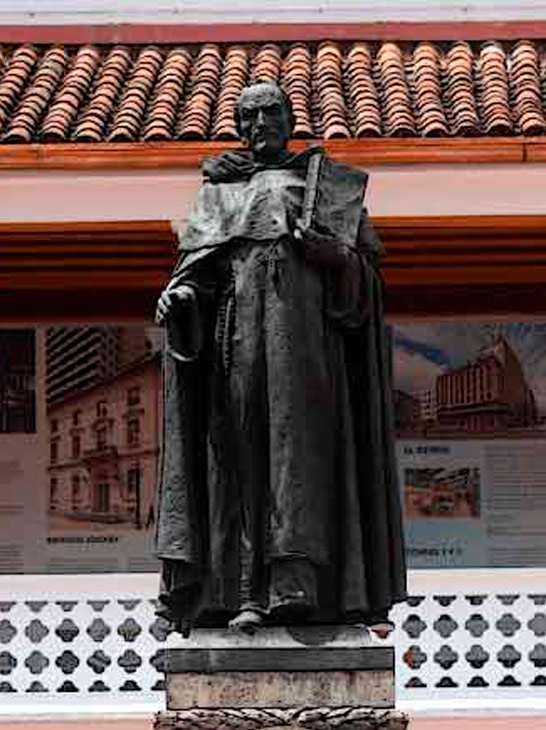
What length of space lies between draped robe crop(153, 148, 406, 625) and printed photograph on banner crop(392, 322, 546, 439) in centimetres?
983

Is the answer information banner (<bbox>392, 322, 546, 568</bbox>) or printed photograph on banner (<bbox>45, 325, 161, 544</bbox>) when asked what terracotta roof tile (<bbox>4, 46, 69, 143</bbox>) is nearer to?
printed photograph on banner (<bbox>45, 325, 161, 544</bbox>)

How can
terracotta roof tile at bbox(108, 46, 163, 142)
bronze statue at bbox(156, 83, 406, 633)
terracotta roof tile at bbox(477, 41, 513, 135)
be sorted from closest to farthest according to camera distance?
bronze statue at bbox(156, 83, 406, 633) < terracotta roof tile at bbox(477, 41, 513, 135) < terracotta roof tile at bbox(108, 46, 163, 142)

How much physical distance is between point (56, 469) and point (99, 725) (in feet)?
13.7

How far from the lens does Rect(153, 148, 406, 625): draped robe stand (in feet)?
21.6

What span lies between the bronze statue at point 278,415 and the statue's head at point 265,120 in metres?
0.01

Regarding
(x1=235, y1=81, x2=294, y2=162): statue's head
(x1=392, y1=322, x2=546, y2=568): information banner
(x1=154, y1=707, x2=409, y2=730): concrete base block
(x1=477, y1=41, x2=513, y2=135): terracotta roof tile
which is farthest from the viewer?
(x1=392, y1=322, x2=546, y2=568): information banner

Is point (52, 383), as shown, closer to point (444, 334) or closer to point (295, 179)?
point (444, 334)

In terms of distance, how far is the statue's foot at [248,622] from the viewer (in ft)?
21.5

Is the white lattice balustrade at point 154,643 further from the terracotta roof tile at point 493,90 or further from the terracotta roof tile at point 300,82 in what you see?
the terracotta roof tile at point 300,82

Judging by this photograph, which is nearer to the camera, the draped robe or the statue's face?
the draped robe

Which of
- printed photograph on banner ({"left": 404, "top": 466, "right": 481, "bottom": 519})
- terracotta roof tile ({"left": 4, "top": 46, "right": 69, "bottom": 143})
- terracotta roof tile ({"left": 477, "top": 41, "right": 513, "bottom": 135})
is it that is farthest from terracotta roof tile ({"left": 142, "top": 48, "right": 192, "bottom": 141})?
printed photograph on banner ({"left": 404, "top": 466, "right": 481, "bottom": 519})

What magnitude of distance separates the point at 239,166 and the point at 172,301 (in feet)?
1.67

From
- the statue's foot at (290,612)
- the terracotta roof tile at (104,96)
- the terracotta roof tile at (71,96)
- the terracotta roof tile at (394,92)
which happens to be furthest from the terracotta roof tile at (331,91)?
the statue's foot at (290,612)

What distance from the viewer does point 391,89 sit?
15586 millimetres
